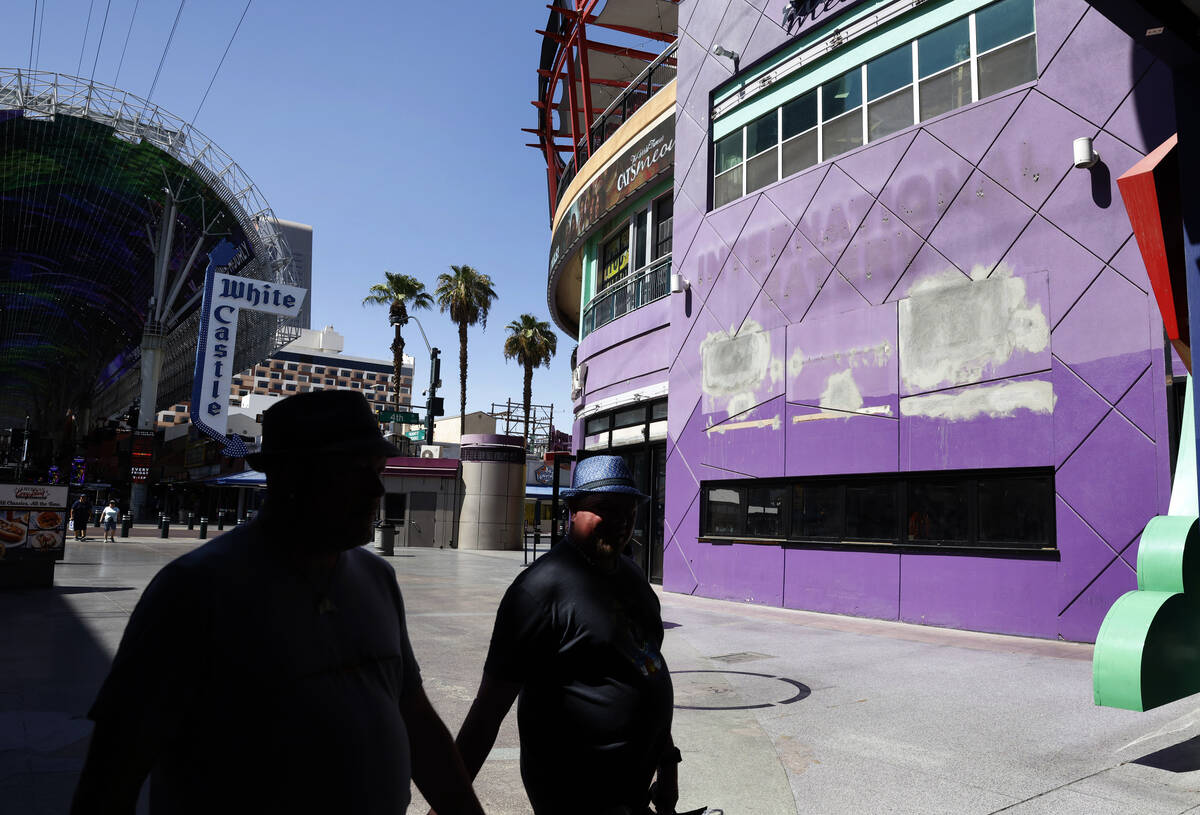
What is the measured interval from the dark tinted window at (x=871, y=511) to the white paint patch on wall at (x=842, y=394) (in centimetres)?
134

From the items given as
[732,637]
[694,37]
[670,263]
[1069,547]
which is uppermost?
[694,37]

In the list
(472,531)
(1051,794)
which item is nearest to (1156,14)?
(1051,794)

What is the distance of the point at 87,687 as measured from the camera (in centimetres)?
671

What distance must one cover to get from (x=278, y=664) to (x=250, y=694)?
0.25 feet

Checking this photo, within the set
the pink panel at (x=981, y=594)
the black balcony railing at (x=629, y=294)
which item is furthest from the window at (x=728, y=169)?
the pink panel at (x=981, y=594)

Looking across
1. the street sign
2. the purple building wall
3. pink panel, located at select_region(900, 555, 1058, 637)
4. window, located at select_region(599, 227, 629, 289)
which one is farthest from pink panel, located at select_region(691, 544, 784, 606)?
the street sign

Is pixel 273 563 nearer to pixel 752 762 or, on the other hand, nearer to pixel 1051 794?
pixel 752 762

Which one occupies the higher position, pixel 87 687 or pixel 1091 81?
pixel 1091 81

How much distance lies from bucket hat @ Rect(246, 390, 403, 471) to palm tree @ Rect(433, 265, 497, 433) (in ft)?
156

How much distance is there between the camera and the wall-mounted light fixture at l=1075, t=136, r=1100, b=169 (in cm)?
1073

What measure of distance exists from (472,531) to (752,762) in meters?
31.5

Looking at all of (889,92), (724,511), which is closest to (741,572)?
(724,511)

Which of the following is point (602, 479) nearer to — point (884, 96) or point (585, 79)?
point (884, 96)

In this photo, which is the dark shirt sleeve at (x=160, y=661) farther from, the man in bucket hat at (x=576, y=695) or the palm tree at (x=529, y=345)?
the palm tree at (x=529, y=345)
